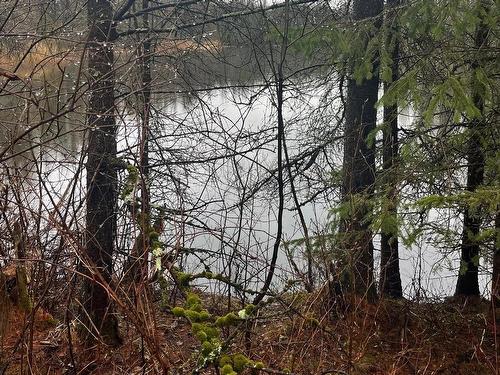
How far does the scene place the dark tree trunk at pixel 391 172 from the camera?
5.69m

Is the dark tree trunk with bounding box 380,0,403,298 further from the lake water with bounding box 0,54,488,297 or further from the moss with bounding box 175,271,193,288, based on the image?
the moss with bounding box 175,271,193,288

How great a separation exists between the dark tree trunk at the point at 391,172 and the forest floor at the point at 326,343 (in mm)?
575

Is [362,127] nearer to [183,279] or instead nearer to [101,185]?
[101,185]

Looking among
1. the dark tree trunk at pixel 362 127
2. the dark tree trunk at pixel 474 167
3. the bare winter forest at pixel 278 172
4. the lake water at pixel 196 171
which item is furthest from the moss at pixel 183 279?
the dark tree trunk at pixel 362 127

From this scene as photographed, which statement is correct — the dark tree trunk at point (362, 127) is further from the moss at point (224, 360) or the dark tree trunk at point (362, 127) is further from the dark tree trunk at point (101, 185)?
the moss at point (224, 360)

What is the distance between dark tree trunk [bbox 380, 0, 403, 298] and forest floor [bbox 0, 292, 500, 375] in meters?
0.58

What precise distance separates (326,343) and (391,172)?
2.59 meters

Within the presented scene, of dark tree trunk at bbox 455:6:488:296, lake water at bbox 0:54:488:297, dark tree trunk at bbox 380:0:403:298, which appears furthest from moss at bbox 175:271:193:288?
dark tree trunk at bbox 455:6:488:296

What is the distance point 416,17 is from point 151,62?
3168 millimetres

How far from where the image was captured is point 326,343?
175 inches

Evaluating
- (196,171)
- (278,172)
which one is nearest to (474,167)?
(278,172)

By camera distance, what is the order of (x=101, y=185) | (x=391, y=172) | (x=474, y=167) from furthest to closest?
(x=474, y=167)
(x=391, y=172)
(x=101, y=185)

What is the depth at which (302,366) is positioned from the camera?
384cm

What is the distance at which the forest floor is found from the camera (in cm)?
392
